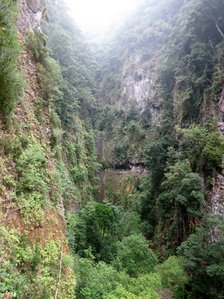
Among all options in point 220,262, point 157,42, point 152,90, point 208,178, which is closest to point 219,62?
point 208,178

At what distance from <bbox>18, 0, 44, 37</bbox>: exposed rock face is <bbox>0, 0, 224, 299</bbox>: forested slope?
0.09m

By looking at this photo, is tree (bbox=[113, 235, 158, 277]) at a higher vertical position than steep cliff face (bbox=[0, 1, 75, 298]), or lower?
lower

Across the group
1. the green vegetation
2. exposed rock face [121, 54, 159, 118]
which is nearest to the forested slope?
the green vegetation

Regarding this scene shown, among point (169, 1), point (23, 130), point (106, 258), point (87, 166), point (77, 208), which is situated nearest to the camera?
point (23, 130)

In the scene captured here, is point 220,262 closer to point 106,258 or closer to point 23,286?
point 106,258

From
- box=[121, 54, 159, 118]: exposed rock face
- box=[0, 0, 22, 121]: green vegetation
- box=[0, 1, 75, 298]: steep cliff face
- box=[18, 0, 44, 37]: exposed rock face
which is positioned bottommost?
box=[0, 1, 75, 298]: steep cliff face

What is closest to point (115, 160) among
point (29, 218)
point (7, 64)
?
point (29, 218)

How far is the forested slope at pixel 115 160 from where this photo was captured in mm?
7246

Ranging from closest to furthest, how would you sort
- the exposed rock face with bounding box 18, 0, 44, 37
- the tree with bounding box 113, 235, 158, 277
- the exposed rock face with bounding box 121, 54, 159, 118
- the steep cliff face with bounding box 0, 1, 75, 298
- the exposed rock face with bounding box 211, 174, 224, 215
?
the steep cliff face with bounding box 0, 1, 75, 298 < the exposed rock face with bounding box 18, 0, 44, 37 < the tree with bounding box 113, 235, 158, 277 < the exposed rock face with bounding box 211, 174, 224, 215 < the exposed rock face with bounding box 121, 54, 159, 118

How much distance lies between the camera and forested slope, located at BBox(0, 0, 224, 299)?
7.25 metres

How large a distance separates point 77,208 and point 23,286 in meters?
16.6

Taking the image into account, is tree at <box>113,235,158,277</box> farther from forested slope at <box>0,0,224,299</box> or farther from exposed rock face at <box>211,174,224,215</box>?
exposed rock face at <box>211,174,224,215</box>

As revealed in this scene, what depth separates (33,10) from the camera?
15758 millimetres

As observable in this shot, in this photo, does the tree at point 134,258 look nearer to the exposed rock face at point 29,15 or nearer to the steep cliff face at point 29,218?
the steep cliff face at point 29,218
